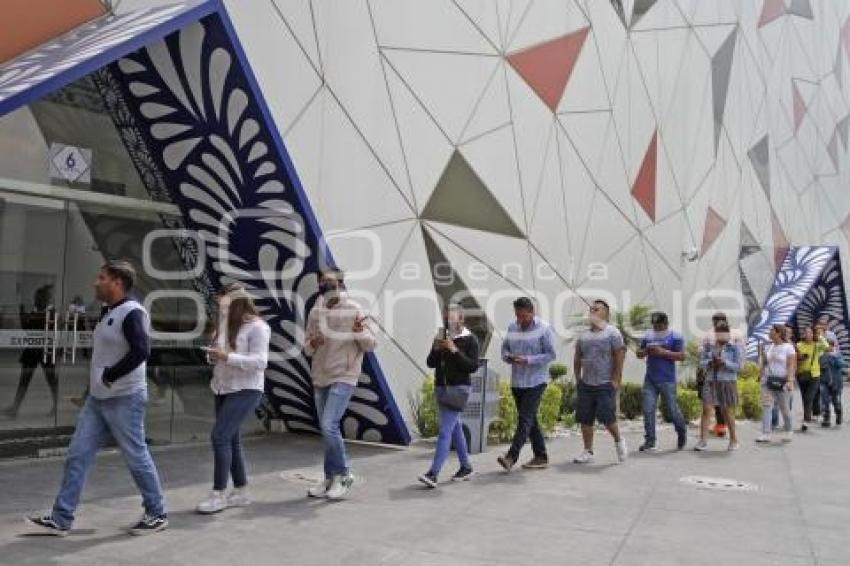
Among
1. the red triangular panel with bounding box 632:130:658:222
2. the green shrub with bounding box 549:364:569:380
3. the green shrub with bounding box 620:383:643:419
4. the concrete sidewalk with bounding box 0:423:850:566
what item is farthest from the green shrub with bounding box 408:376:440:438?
the red triangular panel with bounding box 632:130:658:222

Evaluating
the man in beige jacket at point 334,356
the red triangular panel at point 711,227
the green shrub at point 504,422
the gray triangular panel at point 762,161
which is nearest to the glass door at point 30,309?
the man in beige jacket at point 334,356

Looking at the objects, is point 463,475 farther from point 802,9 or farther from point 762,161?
point 802,9

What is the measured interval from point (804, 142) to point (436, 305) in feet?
90.2

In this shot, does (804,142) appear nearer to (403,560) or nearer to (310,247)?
(310,247)

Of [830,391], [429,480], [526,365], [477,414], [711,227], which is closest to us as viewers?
[429,480]

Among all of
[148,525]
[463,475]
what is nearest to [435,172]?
[463,475]

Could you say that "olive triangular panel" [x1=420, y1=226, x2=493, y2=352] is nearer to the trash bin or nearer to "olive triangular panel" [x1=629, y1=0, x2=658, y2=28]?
the trash bin

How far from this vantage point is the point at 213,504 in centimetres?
623

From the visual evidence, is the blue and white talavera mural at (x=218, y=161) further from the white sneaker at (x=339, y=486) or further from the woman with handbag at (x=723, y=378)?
the woman with handbag at (x=723, y=378)

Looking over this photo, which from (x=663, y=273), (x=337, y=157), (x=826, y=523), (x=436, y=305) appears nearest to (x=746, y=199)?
(x=663, y=273)

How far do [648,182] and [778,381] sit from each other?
7.71m

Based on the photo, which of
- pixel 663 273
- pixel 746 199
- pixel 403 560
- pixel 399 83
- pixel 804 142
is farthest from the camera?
pixel 804 142

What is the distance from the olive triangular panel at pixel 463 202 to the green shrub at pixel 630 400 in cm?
385

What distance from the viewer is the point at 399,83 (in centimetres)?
1117
